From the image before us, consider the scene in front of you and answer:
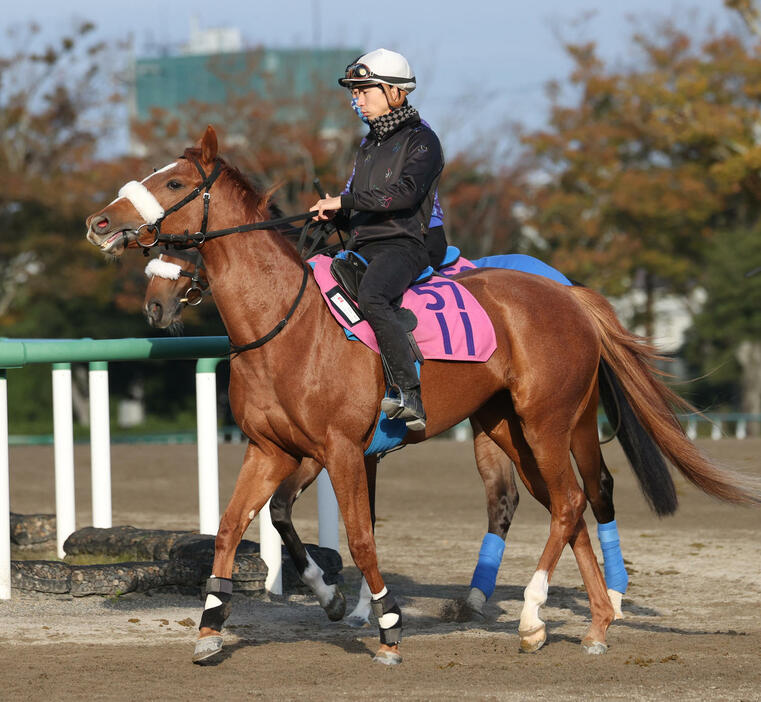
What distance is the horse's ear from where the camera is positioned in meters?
5.29

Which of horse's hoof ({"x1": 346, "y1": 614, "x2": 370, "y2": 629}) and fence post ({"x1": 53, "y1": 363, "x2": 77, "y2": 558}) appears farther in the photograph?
fence post ({"x1": 53, "y1": 363, "x2": 77, "y2": 558})

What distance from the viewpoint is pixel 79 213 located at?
93.5 ft

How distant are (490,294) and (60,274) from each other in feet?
79.0

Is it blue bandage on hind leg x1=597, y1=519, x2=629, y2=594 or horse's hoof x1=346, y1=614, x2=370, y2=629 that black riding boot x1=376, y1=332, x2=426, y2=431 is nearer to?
horse's hoof x1=346, y1=614, x2=370, y2=629

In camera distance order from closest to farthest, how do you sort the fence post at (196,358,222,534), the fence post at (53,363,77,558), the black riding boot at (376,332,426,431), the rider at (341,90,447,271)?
the black riding boot at (376,332,426,431) → the rider at (341,90,447,271) → the fence post at (196,358,222,534) → the fence post at (53,363,77,558)

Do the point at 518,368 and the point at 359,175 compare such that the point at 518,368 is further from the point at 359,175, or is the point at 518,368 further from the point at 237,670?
the point at 237,670

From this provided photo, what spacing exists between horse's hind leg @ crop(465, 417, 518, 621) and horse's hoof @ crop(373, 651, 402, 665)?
1.29 metres

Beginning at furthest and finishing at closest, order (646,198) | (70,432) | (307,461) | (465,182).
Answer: (465,182)
(646,198)
(70,432)
(307,461)

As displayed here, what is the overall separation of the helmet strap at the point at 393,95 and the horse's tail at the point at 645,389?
1455 mm

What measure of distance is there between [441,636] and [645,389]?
5.46 feet

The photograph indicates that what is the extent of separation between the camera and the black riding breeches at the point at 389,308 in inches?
212

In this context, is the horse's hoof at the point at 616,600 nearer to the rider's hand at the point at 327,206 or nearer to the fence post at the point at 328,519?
the fence post at the point at 328,519

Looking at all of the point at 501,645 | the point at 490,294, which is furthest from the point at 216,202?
the point at 501,645

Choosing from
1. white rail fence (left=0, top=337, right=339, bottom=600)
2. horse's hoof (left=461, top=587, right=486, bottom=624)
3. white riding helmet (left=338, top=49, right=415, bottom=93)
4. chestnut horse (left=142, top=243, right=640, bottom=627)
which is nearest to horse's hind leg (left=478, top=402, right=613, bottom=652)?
chestnut horse (left=142, top=243, right=640, bottom=627)
